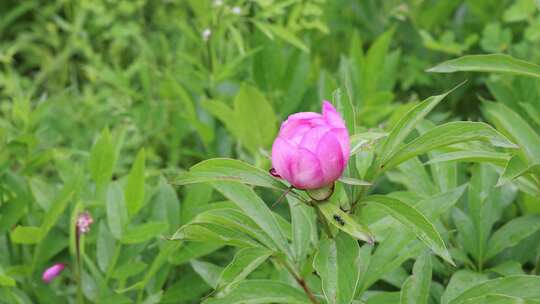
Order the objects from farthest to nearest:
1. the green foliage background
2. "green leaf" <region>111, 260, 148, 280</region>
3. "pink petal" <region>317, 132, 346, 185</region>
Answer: "green leaf" <region>111, 260, 148, 280</region> < the green foliage background < "pink petal" <region>317, 132, 346, 185</region>

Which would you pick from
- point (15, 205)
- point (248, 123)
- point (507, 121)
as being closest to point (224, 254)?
point (248, 123)

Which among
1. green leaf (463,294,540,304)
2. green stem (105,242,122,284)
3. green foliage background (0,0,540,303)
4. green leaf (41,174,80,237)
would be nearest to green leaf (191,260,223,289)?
green foliage background (0,0,540,303)

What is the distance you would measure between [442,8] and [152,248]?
121 centimetres

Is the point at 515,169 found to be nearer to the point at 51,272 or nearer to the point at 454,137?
the point at 454,137

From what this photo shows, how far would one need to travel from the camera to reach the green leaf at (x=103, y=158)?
4.68ft

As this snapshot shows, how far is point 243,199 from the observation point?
3.32 ft

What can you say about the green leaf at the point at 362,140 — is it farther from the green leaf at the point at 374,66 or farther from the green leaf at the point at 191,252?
the green leaf at the point at 374,66

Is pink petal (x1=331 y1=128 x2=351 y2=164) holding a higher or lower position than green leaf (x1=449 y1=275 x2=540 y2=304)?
higher

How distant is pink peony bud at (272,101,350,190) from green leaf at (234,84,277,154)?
2.27 feet

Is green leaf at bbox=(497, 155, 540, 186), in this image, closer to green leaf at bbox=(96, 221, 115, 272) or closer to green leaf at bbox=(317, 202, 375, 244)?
green leaf at bbox=(317, 202, 375, 244)

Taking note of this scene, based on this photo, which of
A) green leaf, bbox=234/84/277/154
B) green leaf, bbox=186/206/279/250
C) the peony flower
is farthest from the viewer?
the peony flower

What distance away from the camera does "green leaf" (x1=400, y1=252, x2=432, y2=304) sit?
956 mm

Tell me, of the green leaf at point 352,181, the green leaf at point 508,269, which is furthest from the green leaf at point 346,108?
the green leaf at point 508,269

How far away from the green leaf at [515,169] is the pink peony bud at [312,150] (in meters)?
0.22
